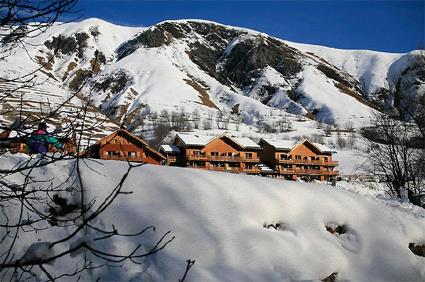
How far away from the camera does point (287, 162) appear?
176ft

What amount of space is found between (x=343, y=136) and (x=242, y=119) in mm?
51340

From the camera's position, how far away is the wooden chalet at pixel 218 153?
157ft

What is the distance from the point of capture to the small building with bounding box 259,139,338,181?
176ft

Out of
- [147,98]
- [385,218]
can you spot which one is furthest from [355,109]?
[385,218]

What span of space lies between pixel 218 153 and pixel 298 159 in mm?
12344

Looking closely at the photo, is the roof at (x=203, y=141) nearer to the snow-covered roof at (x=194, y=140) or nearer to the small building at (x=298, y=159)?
the snow-covered roof at (x=194, y=140)

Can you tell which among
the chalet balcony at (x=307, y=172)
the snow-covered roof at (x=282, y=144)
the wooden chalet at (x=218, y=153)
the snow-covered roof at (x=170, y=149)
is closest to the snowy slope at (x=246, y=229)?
the wooden chalet at (x=218, y=153)

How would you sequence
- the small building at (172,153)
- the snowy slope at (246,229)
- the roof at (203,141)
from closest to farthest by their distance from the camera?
the snowy slope at (246,229), the roof at (203,141), the small building at (172,153)

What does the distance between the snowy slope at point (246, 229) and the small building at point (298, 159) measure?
46514 millimetres

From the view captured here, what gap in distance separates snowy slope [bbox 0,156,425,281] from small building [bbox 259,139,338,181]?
46.5 meters

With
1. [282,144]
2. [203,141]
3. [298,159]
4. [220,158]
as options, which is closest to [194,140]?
[203,141]

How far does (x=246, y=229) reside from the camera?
5844 millimetres

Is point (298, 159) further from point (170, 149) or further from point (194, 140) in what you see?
point (170, 149)

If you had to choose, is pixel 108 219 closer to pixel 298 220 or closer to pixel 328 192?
pixel 298 220
